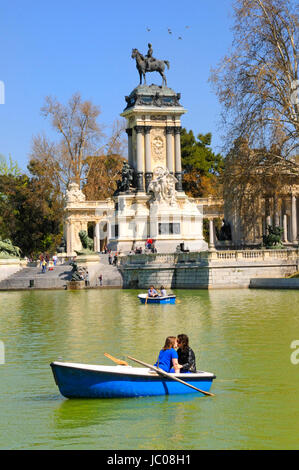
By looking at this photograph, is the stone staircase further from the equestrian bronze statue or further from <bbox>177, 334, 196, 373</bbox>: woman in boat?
<bbox>177, 334, 196, 373</bbox>: woman in boat

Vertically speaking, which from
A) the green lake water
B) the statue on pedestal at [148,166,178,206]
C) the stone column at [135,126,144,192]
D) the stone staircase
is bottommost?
the green lake water

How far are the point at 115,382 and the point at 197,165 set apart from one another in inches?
3192

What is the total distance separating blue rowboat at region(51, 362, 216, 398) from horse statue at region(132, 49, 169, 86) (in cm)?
5572

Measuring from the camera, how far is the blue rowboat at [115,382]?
14.3 metres

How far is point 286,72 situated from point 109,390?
30.3m

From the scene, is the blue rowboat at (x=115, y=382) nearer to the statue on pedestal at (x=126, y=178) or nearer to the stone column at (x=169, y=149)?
the statue on pedestal at (x=126, y=178)

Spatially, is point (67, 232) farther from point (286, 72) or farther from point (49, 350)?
point (49, 350)

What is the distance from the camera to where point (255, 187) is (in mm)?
45812

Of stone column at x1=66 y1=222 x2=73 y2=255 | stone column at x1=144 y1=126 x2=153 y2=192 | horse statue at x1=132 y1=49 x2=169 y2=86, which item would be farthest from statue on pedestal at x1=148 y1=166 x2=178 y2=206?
stone column at x1=66 y1=222 x2=73 y2=255

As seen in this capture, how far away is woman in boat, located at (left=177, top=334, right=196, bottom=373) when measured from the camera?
14975mm

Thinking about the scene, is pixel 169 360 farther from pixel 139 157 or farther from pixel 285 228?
pixel 285 228

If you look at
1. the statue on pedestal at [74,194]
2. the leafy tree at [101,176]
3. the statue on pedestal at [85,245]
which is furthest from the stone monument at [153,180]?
the leafy tree at [101,176]

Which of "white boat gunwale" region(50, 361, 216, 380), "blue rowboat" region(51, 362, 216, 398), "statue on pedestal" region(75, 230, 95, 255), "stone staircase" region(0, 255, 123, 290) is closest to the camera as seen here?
"white boat gunwale" region(50, 361, 216, 380)

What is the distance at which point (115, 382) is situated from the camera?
1449 cm
